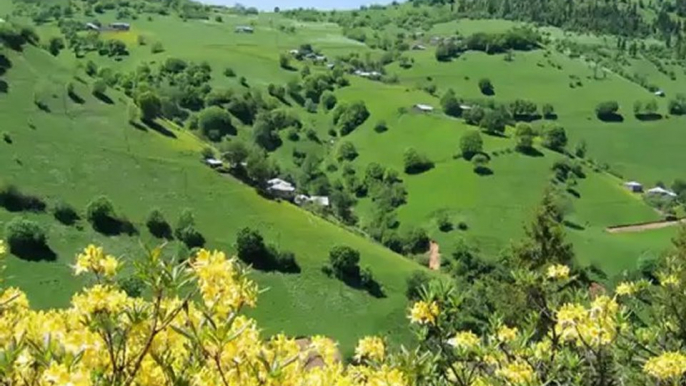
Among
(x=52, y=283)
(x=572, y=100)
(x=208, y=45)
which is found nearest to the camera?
(x=52, y=283)

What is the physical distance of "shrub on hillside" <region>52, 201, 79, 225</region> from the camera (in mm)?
64750

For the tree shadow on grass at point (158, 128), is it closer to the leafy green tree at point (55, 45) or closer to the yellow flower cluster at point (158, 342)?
the leafy green tree at point (55, 45)

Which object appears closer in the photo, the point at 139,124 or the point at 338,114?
the point at 139,124

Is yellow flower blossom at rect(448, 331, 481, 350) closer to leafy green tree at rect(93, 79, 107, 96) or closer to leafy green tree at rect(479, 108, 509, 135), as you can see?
leafy green tree at rect(93, 79, 107, 96)

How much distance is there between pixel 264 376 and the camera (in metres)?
4.32

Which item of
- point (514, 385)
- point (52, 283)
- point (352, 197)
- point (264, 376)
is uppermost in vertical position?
point (264, 376)

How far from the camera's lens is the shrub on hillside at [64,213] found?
64.8 meters

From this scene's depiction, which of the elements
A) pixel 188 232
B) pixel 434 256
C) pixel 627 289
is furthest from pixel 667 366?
pixel 434 256

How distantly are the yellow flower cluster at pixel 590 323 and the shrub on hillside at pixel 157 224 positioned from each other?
203 feet

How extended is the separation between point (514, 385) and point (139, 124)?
84363 millimetres

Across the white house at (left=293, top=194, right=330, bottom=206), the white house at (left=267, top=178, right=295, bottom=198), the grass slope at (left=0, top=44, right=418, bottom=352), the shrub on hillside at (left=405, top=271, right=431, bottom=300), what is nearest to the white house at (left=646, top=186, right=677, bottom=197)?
the grass slope at (left=0, top=44, right=418, bottom=352)

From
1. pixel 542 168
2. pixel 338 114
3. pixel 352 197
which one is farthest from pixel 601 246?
pixel 338 114

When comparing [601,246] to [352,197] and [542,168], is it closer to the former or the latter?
[542,168]

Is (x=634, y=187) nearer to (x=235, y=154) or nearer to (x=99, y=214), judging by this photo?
(x=235, y=154)
